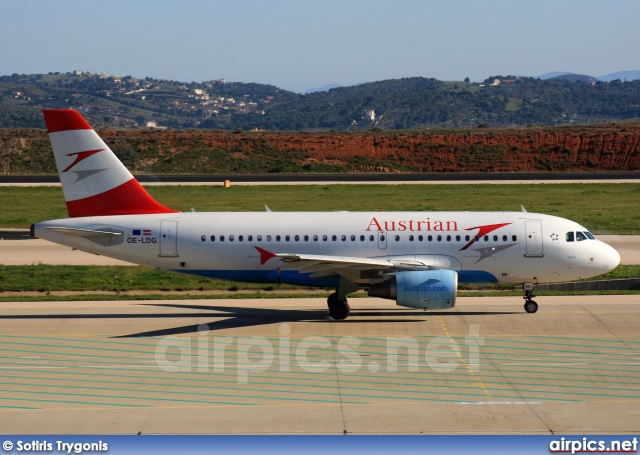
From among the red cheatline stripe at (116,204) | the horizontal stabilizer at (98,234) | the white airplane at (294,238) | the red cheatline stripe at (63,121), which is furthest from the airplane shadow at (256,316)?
the red cheatline stripe at (63,121)

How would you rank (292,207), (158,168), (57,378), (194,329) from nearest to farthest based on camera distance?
(57,378) → (194,329) → (292,207) → (158,168)

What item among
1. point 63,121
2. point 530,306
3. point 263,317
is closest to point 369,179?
point 530,306

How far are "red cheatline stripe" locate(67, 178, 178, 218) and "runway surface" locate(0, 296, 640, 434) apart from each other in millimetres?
3681

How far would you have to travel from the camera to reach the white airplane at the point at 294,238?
1120 inches

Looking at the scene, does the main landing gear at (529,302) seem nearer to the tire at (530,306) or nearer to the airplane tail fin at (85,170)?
the tire at (530,306)

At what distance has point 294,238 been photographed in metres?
28.9

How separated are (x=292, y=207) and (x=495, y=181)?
30.1 metres

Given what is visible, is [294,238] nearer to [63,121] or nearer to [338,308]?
[338,308]

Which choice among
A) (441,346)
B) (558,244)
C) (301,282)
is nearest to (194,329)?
(301,282)

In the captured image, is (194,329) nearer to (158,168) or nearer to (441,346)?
(441,346)

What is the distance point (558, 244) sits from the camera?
28484mm

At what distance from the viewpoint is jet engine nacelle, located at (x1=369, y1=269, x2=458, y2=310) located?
85.7 feet

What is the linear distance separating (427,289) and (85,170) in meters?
12.8

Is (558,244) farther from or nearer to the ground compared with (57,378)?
farther from the ground
